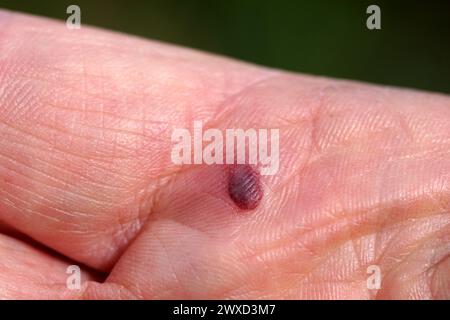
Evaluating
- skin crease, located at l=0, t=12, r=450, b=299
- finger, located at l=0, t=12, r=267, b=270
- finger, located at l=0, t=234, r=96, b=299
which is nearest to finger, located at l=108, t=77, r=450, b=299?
skin crease, located at l=0, t=12, r=450, b=299

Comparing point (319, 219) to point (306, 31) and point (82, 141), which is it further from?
point (306, 31)

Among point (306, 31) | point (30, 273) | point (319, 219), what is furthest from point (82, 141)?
point (306, 31)

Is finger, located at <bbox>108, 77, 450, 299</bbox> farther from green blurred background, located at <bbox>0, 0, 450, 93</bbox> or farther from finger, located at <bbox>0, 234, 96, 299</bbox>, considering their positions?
green blurred background, located at <bbox>0, 0, 450, 93</bbox>

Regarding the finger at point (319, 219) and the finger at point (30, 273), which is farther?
the finger at point (30, 273)

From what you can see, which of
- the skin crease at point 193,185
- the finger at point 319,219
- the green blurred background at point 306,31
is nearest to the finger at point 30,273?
the skin crease at point 193,185

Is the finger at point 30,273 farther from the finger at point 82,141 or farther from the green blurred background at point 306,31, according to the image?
the green blurred background at point 306,31
